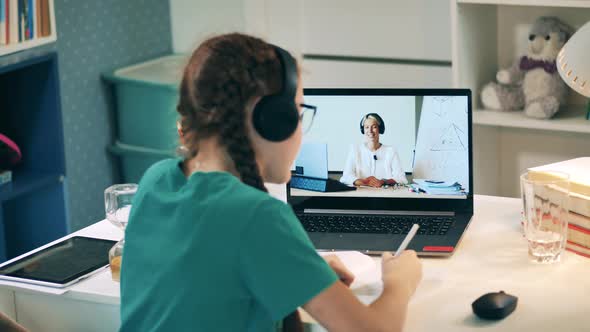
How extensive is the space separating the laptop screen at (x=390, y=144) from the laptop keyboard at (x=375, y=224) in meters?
0.05

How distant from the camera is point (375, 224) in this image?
1980mm

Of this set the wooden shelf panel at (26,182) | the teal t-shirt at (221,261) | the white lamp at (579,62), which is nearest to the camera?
the teal t-shirt at (221,261)

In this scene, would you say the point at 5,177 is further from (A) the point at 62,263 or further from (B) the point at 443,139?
(B) the point at 443,139

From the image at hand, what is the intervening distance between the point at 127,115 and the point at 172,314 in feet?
7.56

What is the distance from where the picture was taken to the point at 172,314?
1401 millimetres

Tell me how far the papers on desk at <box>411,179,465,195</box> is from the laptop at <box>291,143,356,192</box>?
136 mm

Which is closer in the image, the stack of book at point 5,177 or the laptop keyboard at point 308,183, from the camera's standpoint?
the laptop keyboard at point 308,183

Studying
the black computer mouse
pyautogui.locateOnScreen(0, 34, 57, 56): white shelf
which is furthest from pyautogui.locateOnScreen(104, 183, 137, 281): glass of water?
pyautogui.locateOnScreen(0, 34, 57, 56): white shelf

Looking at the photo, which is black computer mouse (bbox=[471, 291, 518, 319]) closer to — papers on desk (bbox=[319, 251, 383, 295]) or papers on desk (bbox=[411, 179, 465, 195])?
papers on desk (bbox=[319, 251, 383, 295])

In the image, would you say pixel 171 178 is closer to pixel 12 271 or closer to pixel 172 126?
pixel 12 271

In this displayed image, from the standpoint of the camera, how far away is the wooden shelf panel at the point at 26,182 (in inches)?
118

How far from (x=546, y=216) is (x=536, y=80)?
47.7 inches

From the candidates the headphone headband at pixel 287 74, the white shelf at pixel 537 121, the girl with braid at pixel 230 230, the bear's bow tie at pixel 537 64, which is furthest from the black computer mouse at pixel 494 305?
the bear's bow tie at pixel 537 64

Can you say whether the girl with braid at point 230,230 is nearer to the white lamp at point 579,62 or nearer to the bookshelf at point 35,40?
the white lamp at point 579,62
